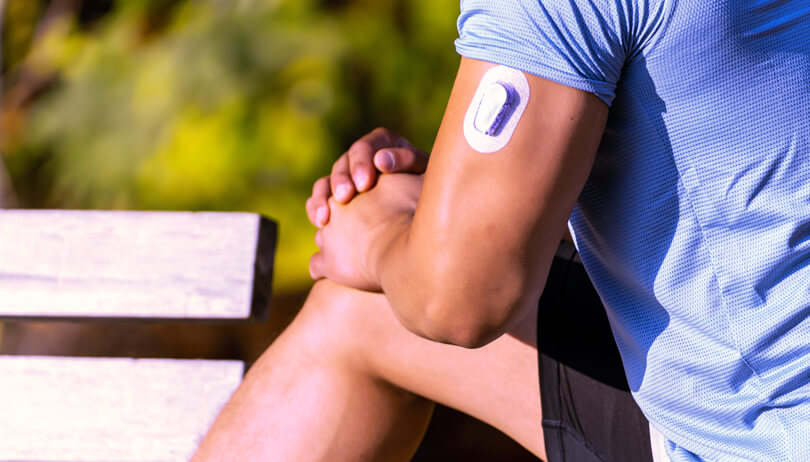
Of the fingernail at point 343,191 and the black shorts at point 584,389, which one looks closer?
the black shorts at point 584,389

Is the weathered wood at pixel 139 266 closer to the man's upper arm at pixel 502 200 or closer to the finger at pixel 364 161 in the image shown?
the finger at pixel 364 161

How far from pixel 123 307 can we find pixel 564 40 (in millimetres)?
933

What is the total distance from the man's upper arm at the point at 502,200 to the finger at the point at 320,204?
39 cm

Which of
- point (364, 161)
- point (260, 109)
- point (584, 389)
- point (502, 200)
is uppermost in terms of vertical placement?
point (502, 200)

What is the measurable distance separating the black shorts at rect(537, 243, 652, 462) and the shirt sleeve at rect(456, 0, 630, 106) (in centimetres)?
41

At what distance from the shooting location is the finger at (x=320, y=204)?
108 centimetres

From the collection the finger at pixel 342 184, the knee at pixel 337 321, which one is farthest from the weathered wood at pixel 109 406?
the finger at pixel 342 184

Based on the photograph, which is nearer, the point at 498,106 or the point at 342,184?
the point at 498,106

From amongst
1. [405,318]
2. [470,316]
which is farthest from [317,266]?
[470,316]

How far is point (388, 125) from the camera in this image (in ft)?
9.34

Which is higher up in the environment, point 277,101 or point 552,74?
point 552,74

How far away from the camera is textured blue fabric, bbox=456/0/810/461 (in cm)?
58

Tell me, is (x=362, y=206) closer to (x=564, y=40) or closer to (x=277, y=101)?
(x=564, y=40)

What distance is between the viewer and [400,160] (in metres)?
1.07
